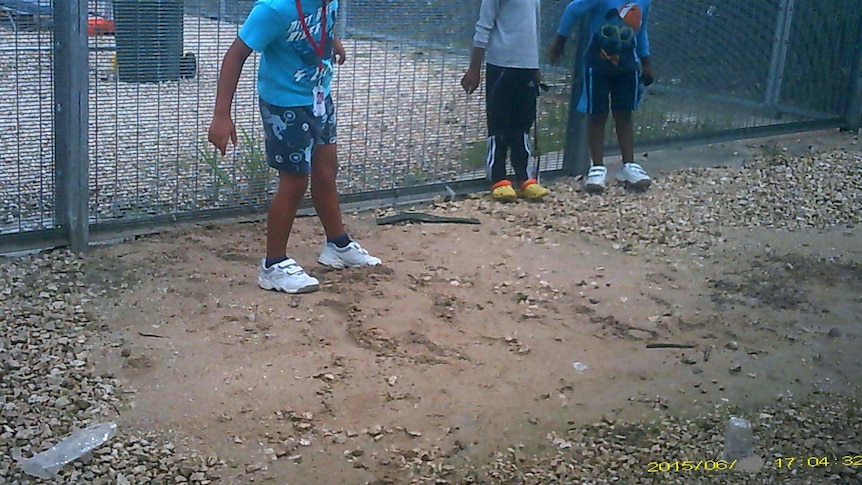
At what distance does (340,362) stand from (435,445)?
699mm

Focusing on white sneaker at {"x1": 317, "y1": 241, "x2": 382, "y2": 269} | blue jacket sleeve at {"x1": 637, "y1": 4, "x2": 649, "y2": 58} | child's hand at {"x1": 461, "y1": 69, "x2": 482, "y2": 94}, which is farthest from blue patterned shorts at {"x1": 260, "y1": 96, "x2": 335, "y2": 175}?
blue jacket sleeve at {"x1": 637, "y1": 4, "x2": 649, "y2": 58}

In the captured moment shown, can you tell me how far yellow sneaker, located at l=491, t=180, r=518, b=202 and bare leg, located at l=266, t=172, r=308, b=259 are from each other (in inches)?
77.5

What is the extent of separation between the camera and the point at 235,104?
5.35 meters

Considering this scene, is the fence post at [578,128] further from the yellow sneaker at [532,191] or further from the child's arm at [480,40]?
the child's arm at [480,40]

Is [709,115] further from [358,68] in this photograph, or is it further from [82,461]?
[82,461]

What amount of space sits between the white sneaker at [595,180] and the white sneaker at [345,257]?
2.06 meters

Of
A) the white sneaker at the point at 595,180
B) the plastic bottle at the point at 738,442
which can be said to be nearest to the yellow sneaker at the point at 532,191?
the white sneaker at the point at 595,180

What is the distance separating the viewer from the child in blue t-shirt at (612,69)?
6414mm

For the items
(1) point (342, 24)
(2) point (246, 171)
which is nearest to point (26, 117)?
(2) point (246, 171)

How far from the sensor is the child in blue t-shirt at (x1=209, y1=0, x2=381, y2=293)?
4246 millimetres

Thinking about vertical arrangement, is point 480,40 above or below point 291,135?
above

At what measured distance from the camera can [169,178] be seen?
5203 mm

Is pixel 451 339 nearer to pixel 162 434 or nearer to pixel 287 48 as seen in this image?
pixel 162 434

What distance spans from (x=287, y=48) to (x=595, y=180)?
272 centimetres
